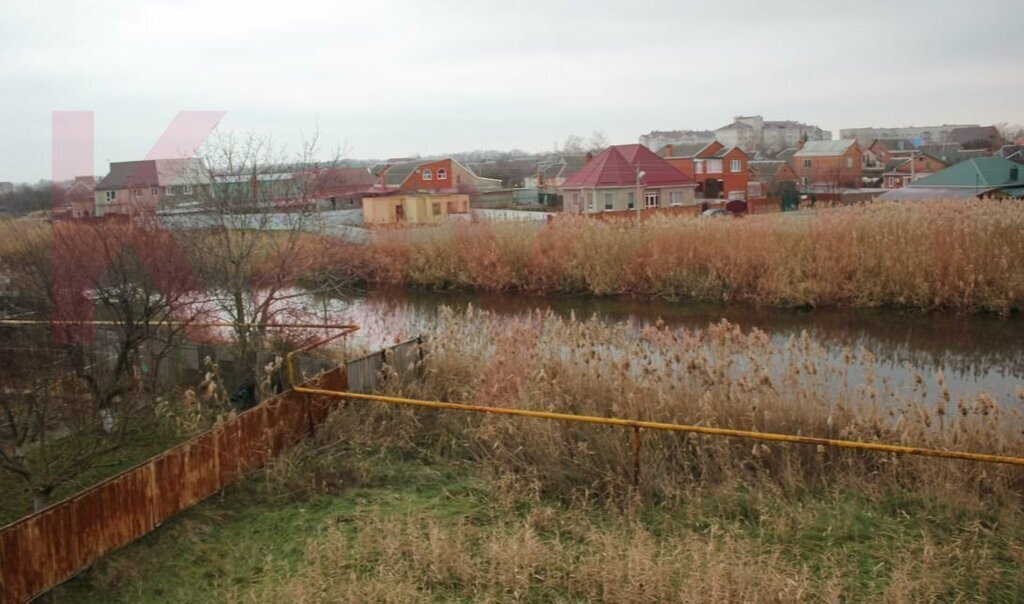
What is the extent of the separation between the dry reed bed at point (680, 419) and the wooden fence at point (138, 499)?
2.03 ft

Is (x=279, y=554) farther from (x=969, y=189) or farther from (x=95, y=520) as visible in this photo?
(x=969, y=189)

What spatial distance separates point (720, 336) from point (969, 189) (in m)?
25.6

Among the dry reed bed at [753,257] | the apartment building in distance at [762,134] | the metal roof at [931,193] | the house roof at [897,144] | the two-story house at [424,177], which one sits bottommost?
the dry reed bed at [753,257]

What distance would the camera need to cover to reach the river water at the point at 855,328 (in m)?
9.67

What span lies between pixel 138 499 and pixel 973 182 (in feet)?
102

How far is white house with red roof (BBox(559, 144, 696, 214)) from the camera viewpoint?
105ft

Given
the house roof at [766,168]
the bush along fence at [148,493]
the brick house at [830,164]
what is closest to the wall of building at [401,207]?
the bush along fence at [148,493]

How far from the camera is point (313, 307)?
33.9 ft

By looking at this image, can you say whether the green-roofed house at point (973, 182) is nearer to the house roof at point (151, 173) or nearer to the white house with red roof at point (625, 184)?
the white house with red roof at point (625, 184)

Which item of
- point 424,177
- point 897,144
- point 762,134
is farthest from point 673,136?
point 424,177

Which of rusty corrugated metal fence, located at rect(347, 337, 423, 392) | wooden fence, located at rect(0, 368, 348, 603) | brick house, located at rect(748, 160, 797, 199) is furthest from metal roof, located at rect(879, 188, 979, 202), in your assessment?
wooden fence, located at rect(0, 368, 348, 603)

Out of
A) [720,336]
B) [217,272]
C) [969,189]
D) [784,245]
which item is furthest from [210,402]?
[969,189]

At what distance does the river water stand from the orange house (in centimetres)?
2695

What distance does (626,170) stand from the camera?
107 ft
